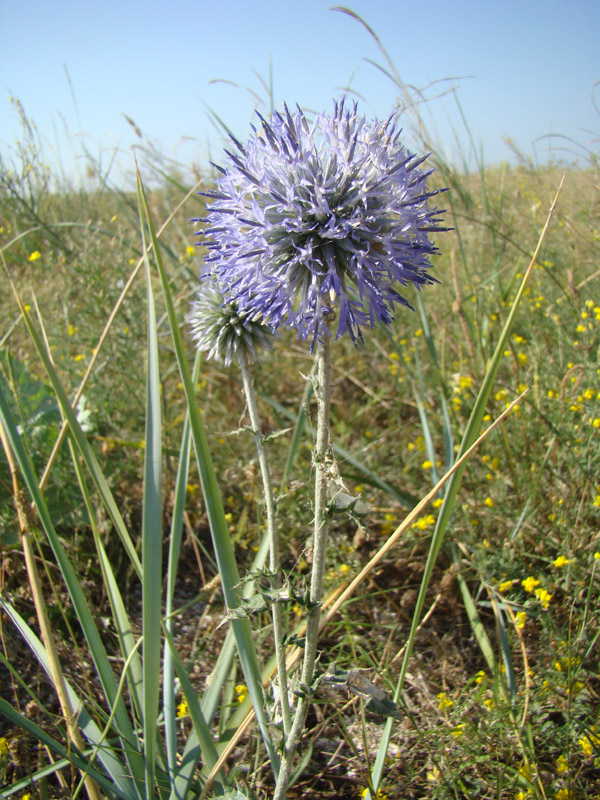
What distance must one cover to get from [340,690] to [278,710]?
1.89 feet

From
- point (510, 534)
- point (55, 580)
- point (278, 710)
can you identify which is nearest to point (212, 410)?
point (55, 580)

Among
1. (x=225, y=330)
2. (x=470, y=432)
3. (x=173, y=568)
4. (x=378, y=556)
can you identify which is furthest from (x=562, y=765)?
(x=225, y=330)

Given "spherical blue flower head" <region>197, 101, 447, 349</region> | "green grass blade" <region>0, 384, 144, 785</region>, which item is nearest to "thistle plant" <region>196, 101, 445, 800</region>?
"spherical blue flower head" <region>197, 101, 447, 349</region>

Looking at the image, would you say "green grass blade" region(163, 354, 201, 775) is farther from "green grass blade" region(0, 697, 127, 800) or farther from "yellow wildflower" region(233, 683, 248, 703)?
"yellow wildflower" region(233, 683, 248, 703)

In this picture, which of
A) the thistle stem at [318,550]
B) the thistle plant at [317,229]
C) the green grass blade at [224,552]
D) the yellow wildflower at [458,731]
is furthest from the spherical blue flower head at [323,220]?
the yellow wildflower at [458,731]

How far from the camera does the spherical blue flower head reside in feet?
4.20

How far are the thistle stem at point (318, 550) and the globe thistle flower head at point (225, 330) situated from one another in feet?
1.72

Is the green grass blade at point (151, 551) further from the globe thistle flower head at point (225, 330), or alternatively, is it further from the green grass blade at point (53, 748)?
the globe thistle flower head at point (225, 330)

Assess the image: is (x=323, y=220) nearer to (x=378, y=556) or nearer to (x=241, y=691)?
(x=378, y=556)

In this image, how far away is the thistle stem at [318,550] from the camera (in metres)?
1.15

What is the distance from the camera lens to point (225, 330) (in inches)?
69.7

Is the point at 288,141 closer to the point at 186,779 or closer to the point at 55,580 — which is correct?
Answer: the point at 186,779

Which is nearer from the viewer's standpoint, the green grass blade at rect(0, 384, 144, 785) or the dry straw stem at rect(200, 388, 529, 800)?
the dry straw stem at rect(200, 388, 529, 800)

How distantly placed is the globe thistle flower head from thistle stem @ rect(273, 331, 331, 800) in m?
0.52
